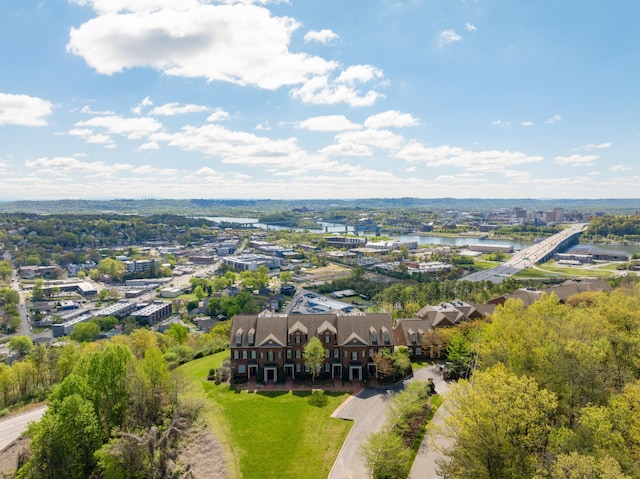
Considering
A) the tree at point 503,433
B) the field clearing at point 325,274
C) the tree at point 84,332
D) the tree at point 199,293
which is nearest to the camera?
the tree at point 503,433

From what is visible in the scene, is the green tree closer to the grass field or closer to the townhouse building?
the grass field

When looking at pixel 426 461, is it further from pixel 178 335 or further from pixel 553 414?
pixel 178 335

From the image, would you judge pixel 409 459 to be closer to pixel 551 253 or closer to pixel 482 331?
pixel 482 331

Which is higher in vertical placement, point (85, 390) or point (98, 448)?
point (85, 390)

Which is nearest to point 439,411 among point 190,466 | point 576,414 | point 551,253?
point 576,414

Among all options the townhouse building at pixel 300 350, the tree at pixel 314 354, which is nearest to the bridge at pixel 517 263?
the townhouse building at pixel 300 350

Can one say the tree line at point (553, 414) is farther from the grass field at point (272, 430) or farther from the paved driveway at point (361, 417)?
the grass field at point (272, 430)
